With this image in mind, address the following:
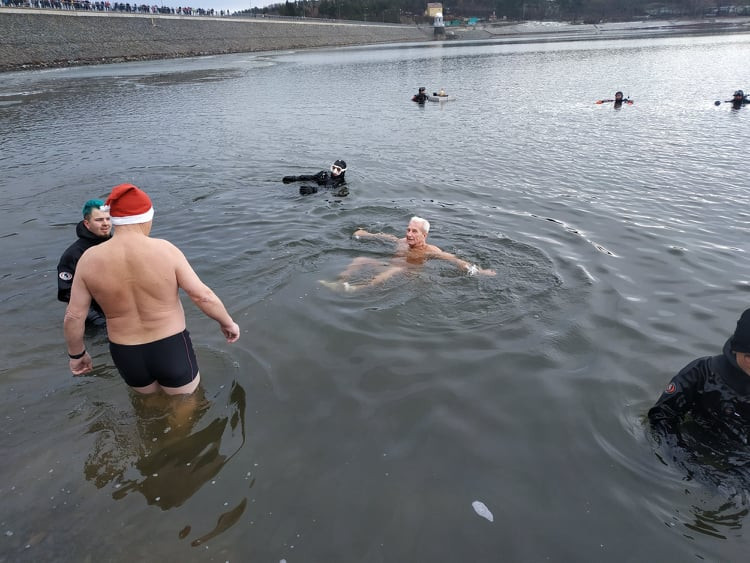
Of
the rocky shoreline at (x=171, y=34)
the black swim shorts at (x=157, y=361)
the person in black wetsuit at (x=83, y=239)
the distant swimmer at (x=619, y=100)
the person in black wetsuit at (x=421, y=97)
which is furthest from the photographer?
the rocky shoreline at (x=171, y=34)

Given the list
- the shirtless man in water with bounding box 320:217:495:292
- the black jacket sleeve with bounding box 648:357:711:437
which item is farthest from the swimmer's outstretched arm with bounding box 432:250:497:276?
the black jacket sleeve with bounding box 648:357:711:437

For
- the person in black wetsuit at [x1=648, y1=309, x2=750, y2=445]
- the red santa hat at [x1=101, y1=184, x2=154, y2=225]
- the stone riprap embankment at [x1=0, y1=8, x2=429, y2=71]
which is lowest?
the person in black wetsuit at [x1=648, y1=309, x2=750, y2=445]

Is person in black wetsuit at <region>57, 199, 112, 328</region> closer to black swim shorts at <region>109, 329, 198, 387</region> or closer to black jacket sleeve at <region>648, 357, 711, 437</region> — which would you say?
black swim shorts at <region>109, 329, 198, 387</region>

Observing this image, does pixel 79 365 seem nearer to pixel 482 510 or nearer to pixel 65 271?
pixel 65 271

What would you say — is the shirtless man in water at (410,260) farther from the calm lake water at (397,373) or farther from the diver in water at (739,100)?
the diver in water at (739,100)

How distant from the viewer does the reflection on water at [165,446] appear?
383cm

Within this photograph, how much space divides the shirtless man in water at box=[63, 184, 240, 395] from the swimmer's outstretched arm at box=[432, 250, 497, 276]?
4503 millimetres

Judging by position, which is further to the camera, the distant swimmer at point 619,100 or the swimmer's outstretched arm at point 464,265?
the distant swimmer at point 619,100

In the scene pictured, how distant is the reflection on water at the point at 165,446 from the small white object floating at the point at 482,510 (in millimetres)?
1888

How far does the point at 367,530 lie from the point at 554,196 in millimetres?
10205

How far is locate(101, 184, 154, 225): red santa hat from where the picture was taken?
3506 mm

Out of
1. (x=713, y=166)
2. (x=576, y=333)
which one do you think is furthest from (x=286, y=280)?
(x=713, y=166)

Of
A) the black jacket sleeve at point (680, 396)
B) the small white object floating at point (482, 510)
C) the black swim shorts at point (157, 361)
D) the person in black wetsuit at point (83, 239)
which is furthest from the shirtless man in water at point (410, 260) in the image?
the small white object floating at point (482, 510)

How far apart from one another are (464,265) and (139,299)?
5.27m
